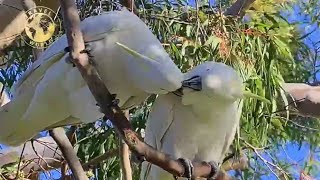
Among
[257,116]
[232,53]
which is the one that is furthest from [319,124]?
[232,53]

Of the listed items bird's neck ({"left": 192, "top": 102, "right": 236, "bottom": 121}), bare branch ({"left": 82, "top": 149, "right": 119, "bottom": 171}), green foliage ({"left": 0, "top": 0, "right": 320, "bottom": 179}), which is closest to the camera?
bird's neck ({"left": 192, "top": 102, "right": 236, "bottom": 121})

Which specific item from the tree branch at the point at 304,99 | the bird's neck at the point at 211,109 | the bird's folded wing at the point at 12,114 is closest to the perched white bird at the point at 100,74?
the bird's folded wing at the point at 12,114

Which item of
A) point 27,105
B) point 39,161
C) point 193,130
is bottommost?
point 39,161

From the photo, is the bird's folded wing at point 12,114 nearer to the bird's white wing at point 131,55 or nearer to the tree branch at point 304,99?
the bird's white wing at point 131,55

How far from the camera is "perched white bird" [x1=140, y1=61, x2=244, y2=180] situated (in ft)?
4.78

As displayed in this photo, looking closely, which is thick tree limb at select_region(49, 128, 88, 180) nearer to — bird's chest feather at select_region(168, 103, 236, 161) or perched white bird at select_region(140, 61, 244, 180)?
perched white bird at select_region(140, 61, 244, 180)

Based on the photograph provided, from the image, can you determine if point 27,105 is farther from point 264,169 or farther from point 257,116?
point 264,169

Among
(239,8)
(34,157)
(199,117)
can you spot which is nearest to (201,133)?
(199,117)

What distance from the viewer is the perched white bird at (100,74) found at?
1.44 metres

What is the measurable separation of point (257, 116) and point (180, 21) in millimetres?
357

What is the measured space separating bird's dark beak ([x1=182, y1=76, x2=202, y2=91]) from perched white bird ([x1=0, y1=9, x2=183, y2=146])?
24mm

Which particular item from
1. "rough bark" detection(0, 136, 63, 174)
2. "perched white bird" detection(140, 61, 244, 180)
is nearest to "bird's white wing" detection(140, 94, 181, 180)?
"perched white bird" detection(140, 61, 244, 180)

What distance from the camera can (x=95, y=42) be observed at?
1.53 meters

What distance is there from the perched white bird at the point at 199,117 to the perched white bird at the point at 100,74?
0.06m
